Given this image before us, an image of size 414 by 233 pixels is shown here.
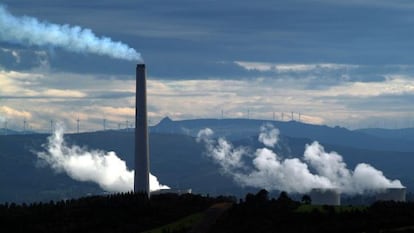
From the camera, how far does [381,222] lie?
199250 millimetres

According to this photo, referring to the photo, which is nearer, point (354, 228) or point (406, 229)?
point (406, 229)

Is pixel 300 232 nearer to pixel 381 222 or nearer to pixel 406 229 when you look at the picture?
pixel 381 222

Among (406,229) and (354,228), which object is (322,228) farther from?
(406,229)

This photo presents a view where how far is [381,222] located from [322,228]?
457 inches

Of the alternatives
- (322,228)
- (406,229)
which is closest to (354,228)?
(322,228)

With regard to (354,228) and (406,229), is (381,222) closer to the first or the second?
(354,228)

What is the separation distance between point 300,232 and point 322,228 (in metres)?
4.55

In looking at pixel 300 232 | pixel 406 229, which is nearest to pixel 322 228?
pixel 300 232

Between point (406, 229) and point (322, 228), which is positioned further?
point (322, 228)

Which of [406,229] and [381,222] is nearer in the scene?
[406,229]

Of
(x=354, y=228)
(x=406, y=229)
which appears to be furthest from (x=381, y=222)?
(x=406, y=229)

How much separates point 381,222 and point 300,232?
1606cm

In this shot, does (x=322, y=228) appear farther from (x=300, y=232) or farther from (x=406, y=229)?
(x=406, y=229)

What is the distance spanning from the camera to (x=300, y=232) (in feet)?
652
